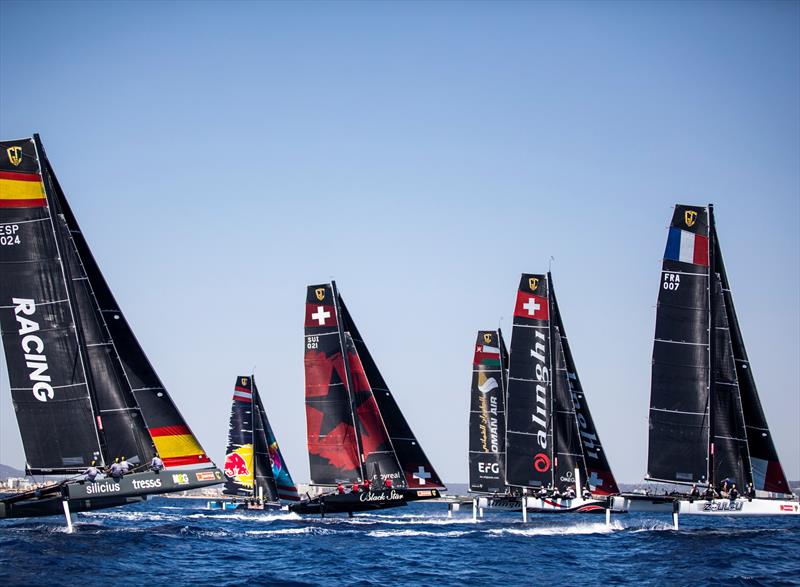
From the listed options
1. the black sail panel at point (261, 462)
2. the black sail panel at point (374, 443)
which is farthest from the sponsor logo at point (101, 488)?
the black sail panel at point (261, 462)

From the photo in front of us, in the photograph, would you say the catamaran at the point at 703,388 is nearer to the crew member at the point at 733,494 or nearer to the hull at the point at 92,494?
the crew member at the point at 733,494

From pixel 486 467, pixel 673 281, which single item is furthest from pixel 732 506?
pixel 486 467

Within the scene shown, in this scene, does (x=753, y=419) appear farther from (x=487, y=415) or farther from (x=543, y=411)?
(x=487, y=415)

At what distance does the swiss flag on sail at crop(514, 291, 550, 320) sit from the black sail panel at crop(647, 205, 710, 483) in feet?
31.7

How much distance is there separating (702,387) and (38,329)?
25042 mm

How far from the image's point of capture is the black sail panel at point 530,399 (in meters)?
50.1

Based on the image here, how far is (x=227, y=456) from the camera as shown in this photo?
72.3m

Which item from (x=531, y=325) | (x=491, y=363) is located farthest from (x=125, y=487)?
(x=491, y=363)

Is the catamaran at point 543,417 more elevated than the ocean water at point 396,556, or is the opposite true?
the catamaran at point 543,417

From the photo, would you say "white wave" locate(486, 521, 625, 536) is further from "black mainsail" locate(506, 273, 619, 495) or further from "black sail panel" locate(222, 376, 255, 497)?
"black sail panel" locate(222, 376, 255, 497)

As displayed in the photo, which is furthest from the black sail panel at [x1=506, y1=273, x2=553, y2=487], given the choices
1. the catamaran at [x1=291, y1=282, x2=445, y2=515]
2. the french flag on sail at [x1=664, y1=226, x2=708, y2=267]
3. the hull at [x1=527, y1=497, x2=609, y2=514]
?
the french flag on sail at [x1=664, y1=226, x2=708, y2=267]

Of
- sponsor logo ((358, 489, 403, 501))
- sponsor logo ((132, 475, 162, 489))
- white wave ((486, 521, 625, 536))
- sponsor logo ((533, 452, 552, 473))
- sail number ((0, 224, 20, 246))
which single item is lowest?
white wave ((486, 521, 625, 536))

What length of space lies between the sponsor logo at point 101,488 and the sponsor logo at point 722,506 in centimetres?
2158

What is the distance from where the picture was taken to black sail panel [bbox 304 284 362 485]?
4956 cm
